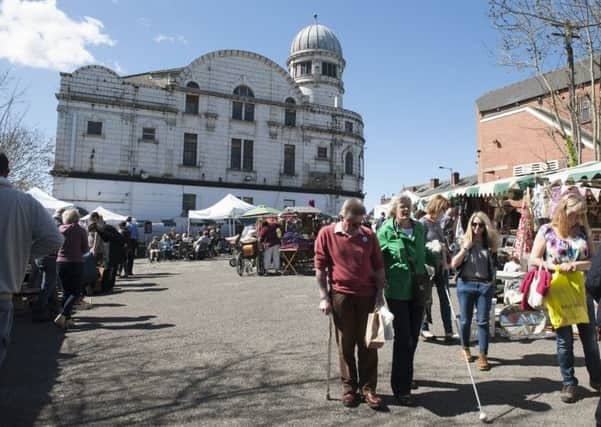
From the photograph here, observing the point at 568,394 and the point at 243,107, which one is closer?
the point at 568,394

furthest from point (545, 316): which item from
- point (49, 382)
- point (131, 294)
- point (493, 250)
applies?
point (131, 294)

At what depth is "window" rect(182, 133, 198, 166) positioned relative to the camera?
36.6 meters

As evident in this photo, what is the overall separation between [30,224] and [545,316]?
22.9 feet

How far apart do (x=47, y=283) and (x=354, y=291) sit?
623cm

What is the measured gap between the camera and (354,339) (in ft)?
13.2

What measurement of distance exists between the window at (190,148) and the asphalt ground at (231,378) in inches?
1183

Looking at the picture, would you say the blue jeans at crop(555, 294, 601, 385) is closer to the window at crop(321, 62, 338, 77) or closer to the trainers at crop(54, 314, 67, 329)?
the trainers at crop(54, 314, 67, 329)

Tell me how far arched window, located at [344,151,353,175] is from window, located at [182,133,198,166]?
15373 mm

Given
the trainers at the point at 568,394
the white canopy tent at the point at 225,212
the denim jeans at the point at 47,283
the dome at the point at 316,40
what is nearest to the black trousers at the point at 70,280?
the denim jeans at the point at 47,283

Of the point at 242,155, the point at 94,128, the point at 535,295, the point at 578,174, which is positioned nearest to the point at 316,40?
the point at 242,155

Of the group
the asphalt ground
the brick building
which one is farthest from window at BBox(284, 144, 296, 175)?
the asphalt ground

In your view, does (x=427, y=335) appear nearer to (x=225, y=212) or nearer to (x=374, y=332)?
(x=374, y=332)

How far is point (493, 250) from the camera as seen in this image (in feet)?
16.9

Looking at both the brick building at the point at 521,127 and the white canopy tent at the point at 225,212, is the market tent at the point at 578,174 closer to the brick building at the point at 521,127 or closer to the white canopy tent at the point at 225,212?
the brick building at the point at 521,127
